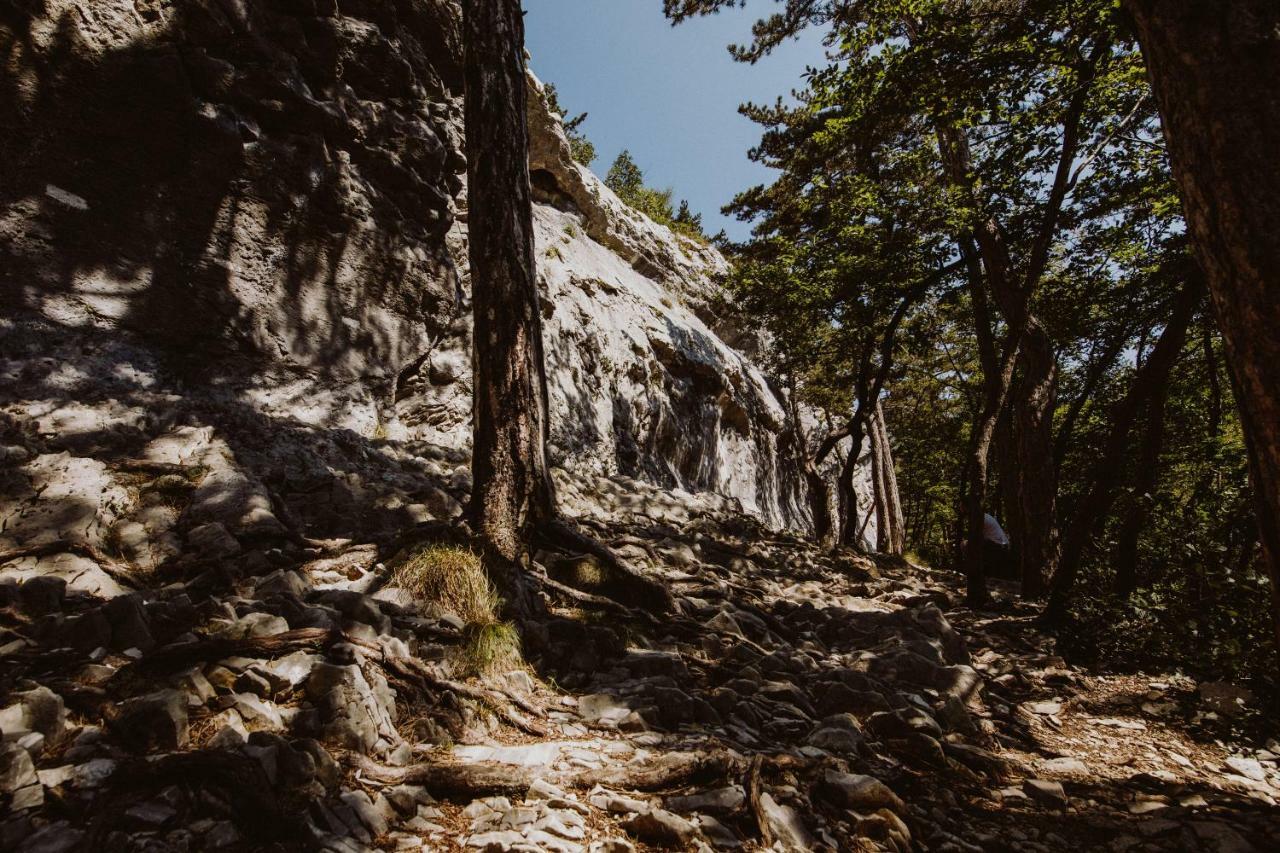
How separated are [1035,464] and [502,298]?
Answer: 7.89 m

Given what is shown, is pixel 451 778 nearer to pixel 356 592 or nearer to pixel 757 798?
pixel 757 798

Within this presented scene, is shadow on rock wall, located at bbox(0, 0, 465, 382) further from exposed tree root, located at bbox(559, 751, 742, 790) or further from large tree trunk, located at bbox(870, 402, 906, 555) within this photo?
large tree trunk, located at bbox(870, 402, 906, 555)

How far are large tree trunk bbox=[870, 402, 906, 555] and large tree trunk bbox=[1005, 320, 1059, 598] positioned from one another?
815 cm

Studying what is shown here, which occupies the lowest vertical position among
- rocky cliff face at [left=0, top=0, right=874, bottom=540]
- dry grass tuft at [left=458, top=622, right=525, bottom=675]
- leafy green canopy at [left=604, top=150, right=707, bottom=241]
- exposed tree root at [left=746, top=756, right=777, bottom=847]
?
exposed tree root at [left=746, top=756, right=777, bottom=847]

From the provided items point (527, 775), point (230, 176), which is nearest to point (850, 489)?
point (527, 775)

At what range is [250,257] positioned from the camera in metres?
6.36

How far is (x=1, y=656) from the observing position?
2143 millimetres

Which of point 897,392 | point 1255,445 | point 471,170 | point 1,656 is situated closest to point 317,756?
point 1,656

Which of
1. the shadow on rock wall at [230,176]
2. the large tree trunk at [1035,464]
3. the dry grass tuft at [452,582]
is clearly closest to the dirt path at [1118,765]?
the dry grass tuft at [452,582]

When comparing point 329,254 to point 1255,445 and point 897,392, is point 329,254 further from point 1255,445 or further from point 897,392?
point 897,392

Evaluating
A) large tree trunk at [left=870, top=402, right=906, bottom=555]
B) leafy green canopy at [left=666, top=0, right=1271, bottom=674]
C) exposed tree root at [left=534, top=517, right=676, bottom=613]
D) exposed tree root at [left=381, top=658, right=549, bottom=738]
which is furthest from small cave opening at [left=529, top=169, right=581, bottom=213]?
exposed tree root at [left=381, top=658, right=549, bottom=738]

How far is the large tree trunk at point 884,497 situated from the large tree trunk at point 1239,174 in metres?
15.5

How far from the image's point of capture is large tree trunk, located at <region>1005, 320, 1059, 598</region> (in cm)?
821

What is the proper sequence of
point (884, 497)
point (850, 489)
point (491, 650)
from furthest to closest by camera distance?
point (884, 497), point (850, 489), point (491, 650)
